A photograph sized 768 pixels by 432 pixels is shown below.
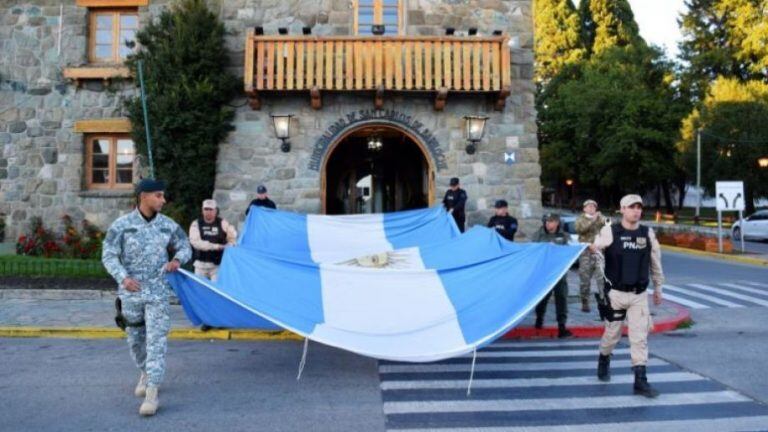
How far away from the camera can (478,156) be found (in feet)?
47.5

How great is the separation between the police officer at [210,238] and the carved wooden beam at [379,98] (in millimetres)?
5526

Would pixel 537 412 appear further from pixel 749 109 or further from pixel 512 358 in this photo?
pixel 749 109

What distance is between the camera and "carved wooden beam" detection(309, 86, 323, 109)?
1362cm

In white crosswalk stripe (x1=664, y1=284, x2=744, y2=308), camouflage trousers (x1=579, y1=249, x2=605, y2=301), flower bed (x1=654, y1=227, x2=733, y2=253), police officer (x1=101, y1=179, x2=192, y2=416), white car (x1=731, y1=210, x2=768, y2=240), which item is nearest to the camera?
police officer (x1=101, y1=179, x2=192, y2=416)

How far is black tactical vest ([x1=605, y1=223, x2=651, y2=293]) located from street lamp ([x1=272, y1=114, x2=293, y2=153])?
9.02 m

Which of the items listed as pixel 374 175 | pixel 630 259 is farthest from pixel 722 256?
pixel 630 259

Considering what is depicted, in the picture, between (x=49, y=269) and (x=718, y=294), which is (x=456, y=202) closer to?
(x=718, y=294)

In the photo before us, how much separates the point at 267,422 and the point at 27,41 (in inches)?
556

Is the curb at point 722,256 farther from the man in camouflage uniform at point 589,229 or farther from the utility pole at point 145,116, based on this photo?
the utility pole at point 145,116

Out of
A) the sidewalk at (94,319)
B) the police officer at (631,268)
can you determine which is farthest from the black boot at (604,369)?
the sidewalk at (94,319)

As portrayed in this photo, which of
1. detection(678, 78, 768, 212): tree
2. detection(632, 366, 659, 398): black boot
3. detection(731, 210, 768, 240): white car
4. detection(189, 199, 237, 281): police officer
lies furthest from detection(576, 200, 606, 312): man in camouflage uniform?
detection(678, 78, 768, 212): tree

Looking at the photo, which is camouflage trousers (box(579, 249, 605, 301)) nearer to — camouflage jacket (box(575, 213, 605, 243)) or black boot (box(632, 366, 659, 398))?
camouflage jacket (box(575, 213, 605, 243))

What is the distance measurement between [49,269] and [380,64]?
26.2 feet

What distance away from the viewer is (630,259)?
21.5 feet
